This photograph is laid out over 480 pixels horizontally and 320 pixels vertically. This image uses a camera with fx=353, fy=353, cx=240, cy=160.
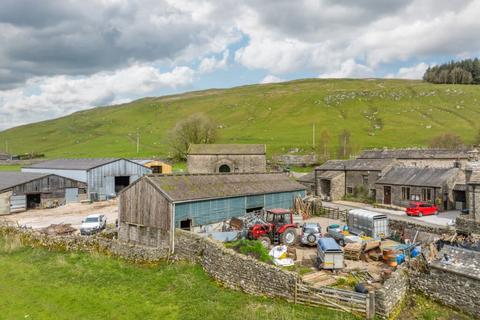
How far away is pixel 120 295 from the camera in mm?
17641

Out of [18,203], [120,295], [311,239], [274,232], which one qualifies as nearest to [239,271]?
[120,295]

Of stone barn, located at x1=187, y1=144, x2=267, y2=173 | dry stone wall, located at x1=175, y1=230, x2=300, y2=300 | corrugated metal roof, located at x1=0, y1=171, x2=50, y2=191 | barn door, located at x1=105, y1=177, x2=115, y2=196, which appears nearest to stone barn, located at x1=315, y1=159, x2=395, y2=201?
stone barn, located at x1=187, y1=144, x2=267, y2=173

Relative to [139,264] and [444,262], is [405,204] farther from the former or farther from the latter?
[139,264]

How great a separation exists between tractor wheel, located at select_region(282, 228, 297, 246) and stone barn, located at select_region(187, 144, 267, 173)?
3421 centimetres

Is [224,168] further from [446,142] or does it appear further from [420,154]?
[446,142]

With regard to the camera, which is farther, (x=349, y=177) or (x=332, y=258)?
(x=349, y=177)

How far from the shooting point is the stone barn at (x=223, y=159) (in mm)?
58906

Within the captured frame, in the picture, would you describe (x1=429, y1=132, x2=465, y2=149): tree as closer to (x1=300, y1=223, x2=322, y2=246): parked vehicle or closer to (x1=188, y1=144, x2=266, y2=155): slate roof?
(x1=188, y1=144, x2=266, y2=155): slate roof

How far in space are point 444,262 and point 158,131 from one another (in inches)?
5344

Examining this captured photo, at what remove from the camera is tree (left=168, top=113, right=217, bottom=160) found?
272ft

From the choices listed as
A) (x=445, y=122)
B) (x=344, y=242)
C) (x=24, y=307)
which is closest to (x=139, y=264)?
(x=24, y=307)

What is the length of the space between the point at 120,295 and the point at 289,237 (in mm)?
11638

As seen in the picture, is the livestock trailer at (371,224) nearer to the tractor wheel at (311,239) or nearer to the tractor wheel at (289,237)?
the tractor wheel at (311,239)

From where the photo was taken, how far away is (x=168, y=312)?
617 inches
